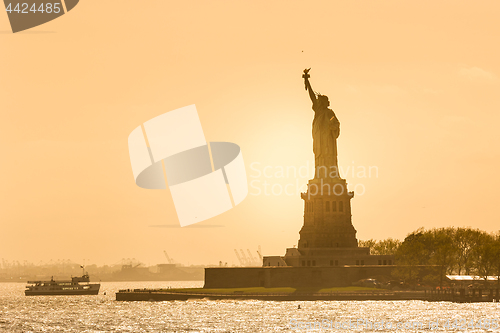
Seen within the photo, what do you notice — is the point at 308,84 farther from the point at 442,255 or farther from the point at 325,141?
the point at 442,255

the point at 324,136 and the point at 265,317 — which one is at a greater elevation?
the point at 324,136

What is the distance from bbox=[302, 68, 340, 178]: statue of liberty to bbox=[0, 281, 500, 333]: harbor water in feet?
91.6

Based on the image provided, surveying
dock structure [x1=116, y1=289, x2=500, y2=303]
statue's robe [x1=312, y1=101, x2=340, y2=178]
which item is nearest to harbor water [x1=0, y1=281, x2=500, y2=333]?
dock structure [x1=116, y1=289, x2=500, y2=303]

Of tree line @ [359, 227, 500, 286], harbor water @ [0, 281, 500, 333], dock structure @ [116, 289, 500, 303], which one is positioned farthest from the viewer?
tree line @ [359, 227, 500, 286]

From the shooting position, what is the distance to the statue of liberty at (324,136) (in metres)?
163

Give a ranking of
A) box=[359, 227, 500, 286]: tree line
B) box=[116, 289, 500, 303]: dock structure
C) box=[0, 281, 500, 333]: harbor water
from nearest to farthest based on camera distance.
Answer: box=[0, 281, 500, 333]: harbor water, box=[116, 289, 500, 303]: dock structure, box=[359, 227, 500, 286]: tree line

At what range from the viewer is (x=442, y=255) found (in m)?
165

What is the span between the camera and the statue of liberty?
163000 mm

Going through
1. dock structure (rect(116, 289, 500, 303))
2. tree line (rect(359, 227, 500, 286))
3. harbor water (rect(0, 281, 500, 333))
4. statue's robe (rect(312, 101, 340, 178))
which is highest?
statue's robe (rect(312, 101, 340, 178))

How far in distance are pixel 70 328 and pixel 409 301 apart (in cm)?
6402

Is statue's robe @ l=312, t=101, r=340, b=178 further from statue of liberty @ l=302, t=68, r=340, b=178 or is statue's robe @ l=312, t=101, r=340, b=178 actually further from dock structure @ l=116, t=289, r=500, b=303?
dock structure @ l=116, t=289, r=500, b=303

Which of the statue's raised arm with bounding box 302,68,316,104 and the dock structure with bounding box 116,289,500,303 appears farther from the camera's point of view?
the statue's raised arm with bounding box 302,68,316,104

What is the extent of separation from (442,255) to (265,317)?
57.2 meters

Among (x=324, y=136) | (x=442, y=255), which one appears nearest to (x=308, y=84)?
(x=324, y=136)
